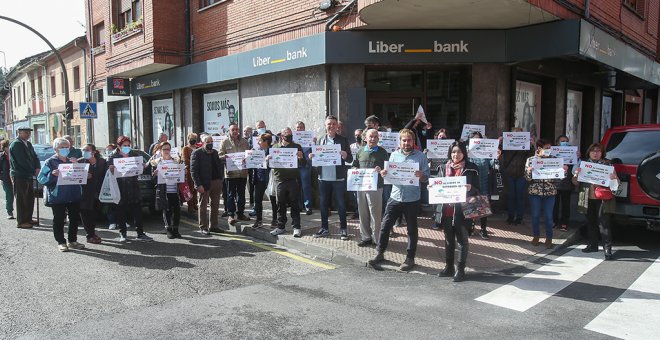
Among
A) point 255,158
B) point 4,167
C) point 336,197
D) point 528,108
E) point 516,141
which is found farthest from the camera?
point 528,108

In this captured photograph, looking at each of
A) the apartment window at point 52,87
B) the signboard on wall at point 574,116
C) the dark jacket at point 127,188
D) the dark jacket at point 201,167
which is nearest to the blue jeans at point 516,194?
the dark jacket at point 201,167

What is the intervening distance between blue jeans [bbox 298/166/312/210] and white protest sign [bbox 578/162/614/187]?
4657 mm

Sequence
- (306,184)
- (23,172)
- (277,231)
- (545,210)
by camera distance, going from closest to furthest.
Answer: (545,210), (277,231), (23,172), (306,184)

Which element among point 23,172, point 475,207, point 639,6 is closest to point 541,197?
point 475,207

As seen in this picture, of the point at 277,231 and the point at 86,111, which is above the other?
the point at 86,111

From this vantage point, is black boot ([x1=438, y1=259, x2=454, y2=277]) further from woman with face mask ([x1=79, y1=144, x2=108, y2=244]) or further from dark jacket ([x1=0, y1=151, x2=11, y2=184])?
dark jacket ([x1=0, y1=151, x2=11, y2=184])

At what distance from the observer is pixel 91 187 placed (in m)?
7.52

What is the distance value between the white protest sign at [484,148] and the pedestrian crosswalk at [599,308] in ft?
6.17

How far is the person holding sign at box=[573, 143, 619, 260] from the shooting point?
261 inches

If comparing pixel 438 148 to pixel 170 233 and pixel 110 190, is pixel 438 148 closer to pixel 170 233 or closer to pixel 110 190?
pixel 170 233

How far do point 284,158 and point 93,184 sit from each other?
124 inches

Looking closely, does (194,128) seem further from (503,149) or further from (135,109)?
(503,149)

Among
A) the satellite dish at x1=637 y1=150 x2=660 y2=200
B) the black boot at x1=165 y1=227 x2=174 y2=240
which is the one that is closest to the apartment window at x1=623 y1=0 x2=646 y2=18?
the satellite dish at x1=637 y1=150 x2=660 y2=200

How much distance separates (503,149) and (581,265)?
2643 mm
